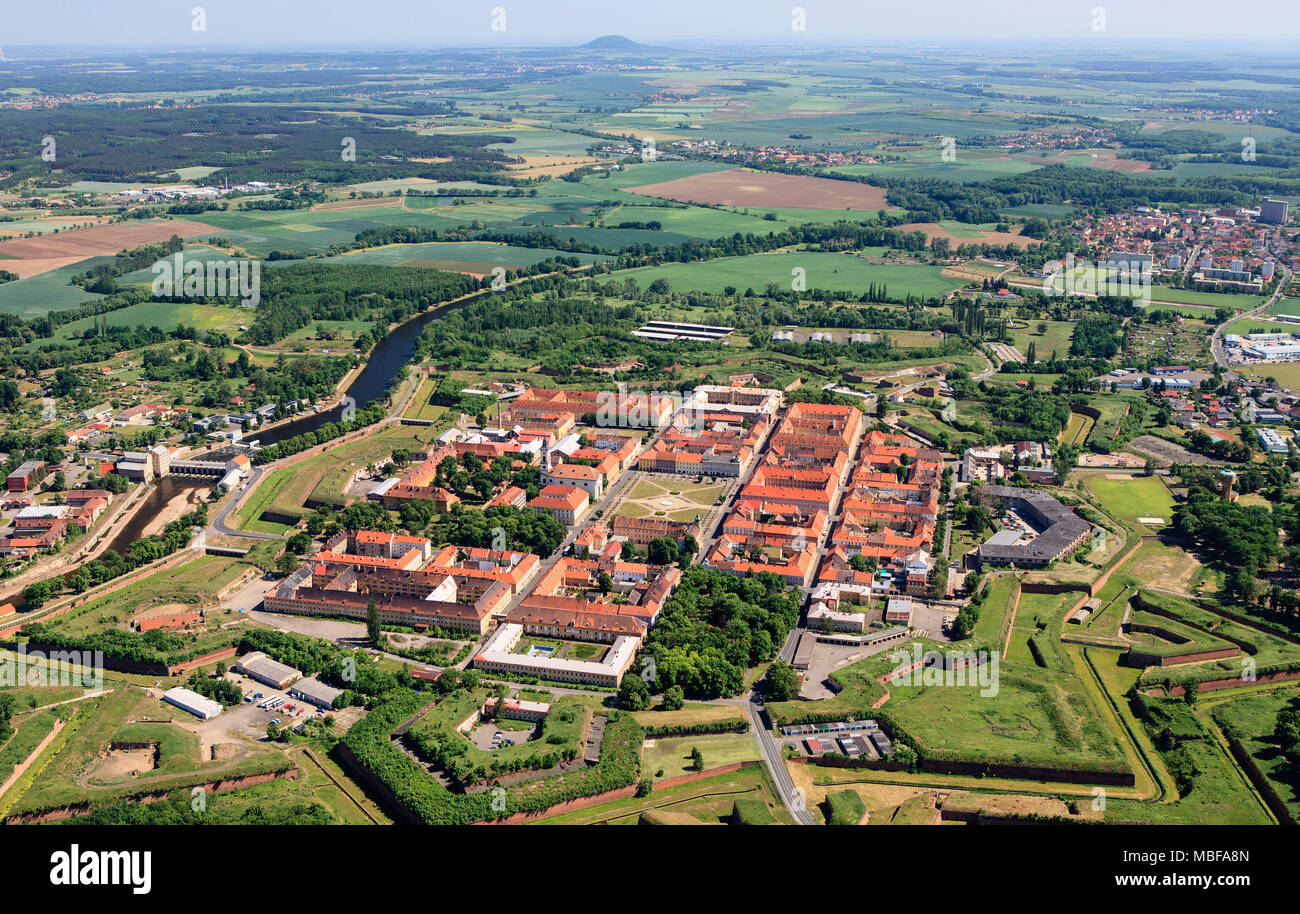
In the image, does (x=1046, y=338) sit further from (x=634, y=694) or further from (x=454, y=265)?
(x=634, y=694)

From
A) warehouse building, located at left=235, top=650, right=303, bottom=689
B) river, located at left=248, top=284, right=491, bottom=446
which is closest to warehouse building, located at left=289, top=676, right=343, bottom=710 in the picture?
warehouse building, located at left=235, top=650, right=303, bottom=689

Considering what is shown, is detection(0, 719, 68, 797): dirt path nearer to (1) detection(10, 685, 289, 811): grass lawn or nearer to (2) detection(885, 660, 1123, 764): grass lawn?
(1) detection(10, 685, 289, 811): grass lawn

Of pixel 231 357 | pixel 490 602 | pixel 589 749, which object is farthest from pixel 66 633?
pixel 231 357

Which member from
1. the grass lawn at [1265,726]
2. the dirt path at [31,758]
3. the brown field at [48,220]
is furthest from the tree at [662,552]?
the brown field at [48,220]

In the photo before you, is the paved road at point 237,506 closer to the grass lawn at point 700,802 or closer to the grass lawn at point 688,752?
the grass lawn at point 688,752

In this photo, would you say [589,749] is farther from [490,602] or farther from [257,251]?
[257,251]
